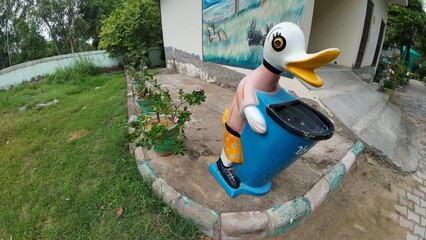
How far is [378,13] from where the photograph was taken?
6117mm

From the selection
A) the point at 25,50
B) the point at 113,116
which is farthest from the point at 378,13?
the point at 25,50

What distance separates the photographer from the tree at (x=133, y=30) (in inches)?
307

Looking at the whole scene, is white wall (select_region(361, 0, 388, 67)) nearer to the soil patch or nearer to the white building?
the white building

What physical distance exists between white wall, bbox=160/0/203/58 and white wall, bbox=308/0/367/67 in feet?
10.3

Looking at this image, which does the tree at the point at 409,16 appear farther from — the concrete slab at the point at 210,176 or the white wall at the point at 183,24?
the concrete slab at the point at 210,176

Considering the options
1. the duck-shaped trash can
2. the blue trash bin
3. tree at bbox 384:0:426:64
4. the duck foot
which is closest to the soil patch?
the duck foot

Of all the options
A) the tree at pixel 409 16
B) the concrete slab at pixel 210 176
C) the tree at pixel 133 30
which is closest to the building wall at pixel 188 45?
the tree at pixel 133 30

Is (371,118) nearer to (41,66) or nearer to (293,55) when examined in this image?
(293,55)

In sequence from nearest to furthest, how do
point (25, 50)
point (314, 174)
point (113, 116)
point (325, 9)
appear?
point (314, 174) < point (113, 116) < point (325, 9) < point (25, 50)

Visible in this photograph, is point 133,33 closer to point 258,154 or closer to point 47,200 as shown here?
point 47,200

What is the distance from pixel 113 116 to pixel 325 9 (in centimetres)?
560

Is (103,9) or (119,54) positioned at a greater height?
(103,9)

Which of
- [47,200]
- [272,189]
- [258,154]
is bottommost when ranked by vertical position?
[47,200]

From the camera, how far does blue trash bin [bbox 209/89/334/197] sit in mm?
1310
